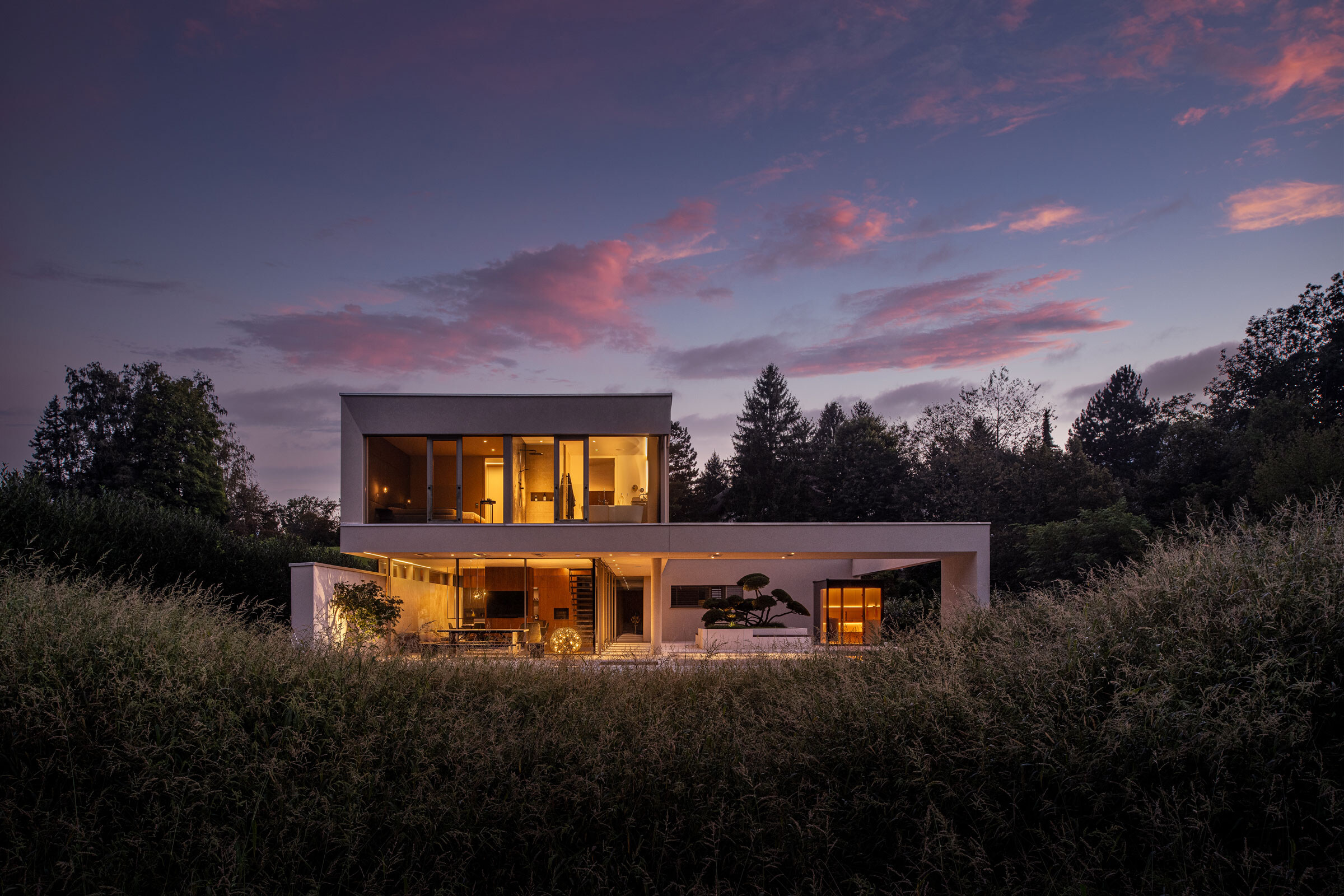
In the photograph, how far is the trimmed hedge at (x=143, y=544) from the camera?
492 inches

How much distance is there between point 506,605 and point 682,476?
29102 mm

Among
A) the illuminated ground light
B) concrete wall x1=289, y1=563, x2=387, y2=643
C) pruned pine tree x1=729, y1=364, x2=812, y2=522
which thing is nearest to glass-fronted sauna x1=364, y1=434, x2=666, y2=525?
the illuminated ground light

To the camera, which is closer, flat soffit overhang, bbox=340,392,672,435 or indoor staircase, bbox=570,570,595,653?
flat soffit overhang, bbox=340,392,672,435

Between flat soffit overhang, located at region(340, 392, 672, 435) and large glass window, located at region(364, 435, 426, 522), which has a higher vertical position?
flat soffit overhang, located at region(340, 392, 672, 435)

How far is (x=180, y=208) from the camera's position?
14.1 metres

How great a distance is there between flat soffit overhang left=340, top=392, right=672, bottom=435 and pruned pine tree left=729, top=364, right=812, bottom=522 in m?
26.1

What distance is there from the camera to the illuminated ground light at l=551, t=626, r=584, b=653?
47.8 feet

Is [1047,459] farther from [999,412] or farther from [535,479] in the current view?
[535,479]

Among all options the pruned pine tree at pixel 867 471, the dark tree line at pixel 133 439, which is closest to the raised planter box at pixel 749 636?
the dark tree line at pixel 133 439

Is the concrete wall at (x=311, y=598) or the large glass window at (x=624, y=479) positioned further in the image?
the large glass window at (x=624, y=479)

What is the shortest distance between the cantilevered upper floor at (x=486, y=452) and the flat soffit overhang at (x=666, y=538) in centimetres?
43

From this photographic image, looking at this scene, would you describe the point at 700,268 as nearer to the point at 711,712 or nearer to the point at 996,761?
the point at 711,712

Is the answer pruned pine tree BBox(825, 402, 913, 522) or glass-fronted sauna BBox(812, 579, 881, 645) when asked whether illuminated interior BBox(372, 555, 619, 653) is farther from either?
pruned pine tree BBox(825, 402, 913, 522)

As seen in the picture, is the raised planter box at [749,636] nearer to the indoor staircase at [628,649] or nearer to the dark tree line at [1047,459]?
the indoor staircase at [628,649]
